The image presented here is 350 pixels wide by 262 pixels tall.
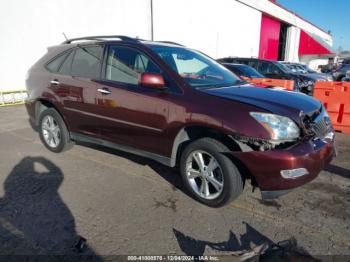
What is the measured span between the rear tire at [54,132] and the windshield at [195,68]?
2052 millimetres

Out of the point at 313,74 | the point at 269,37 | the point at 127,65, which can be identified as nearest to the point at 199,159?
the point at 127,65

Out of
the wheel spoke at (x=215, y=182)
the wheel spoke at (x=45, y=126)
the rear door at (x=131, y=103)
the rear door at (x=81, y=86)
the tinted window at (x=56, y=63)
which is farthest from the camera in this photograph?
the wheel spoke at (x=45, y=126)

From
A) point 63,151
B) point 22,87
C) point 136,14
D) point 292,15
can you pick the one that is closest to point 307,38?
point 292,15

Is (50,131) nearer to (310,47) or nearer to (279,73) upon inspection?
(279,73)

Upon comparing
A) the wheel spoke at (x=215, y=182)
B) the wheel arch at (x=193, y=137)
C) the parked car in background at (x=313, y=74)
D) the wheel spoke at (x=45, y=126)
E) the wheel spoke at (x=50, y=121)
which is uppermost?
the parked car in background at (x=313, y=74)

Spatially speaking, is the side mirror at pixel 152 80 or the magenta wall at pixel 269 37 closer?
the side mirror at pixel 152 80

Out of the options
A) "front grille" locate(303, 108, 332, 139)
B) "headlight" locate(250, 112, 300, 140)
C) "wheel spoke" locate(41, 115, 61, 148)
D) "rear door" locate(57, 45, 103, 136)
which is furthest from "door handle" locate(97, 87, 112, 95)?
"front grille" locate(303, 108, 332, 139)

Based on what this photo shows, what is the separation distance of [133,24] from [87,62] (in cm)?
984

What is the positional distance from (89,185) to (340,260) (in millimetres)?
2863

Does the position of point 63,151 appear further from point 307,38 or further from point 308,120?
point 307,38

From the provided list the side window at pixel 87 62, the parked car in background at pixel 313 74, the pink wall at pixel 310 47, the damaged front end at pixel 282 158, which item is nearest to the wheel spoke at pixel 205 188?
the damaged front end at pixel 282 158

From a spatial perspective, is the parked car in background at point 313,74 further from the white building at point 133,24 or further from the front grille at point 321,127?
the front grille at point 321,127

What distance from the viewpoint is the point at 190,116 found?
3.31 metres

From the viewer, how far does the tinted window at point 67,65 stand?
472 centimetres
